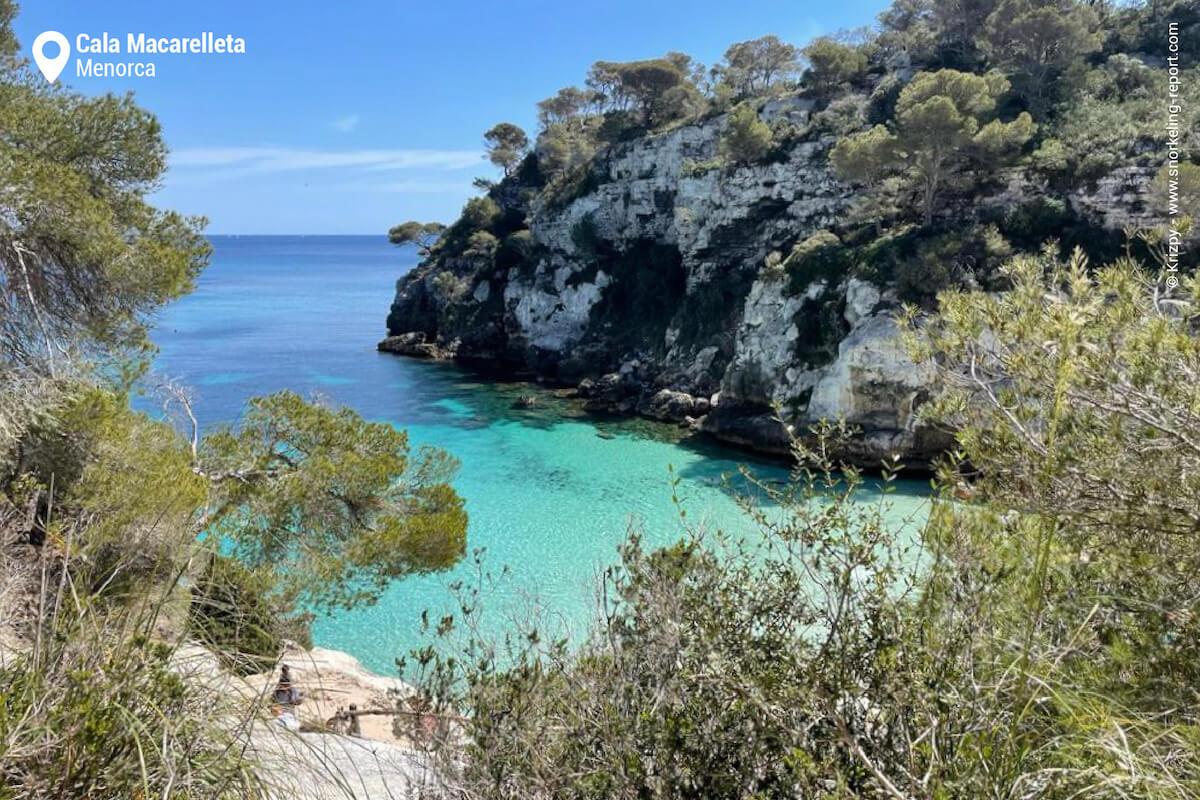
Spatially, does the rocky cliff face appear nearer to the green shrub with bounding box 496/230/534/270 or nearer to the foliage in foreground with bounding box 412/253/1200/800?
the green shrub with bounding box 496/230/534/270

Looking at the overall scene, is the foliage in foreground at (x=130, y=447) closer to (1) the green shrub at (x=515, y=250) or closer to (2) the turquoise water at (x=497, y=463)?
(2) the turquoise water at (x=497, y=463)

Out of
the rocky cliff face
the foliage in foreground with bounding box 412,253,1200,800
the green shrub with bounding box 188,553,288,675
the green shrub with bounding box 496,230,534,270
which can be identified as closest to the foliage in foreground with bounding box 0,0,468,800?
the green shrub with bounding box 188,553,288,675

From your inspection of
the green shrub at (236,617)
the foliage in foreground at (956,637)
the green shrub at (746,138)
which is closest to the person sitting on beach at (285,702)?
the green shrub at (236,617)

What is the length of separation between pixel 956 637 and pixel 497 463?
647 inches

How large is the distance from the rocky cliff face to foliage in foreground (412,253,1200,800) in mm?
11773

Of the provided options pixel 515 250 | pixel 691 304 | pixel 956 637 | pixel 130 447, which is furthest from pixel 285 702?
pixel 515 250

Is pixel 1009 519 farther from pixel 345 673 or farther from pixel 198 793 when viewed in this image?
pixel 345 673

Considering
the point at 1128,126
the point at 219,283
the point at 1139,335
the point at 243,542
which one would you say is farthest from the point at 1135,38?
the point at 219,283

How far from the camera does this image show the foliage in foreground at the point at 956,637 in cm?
176

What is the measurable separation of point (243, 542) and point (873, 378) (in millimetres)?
14777

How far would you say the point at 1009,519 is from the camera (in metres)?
2.99

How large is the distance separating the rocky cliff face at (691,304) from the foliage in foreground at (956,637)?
11.8m

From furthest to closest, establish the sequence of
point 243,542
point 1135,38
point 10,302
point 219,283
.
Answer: point 219,283, point 1135,38, point 243,542, point 10,302

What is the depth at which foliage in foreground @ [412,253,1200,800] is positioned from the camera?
176cm
